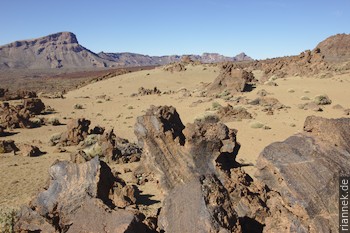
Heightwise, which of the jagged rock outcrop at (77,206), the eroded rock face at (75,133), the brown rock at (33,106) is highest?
the jagged rock outcrop at (77,206)

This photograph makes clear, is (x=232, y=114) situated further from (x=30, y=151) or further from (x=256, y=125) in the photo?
(x=30, y=151)

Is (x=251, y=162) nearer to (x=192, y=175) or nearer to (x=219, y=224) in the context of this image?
(x=192, y=175)

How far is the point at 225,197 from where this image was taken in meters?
6.48

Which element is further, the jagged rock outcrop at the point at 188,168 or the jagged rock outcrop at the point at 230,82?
the jagged rock outcrop at the point at 230,82

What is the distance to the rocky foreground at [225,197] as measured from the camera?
592cm

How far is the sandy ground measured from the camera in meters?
14.6

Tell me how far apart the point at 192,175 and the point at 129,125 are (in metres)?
19.1

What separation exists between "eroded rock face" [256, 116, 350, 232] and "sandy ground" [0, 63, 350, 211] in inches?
241

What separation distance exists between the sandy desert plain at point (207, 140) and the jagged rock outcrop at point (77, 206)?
2.0 inches

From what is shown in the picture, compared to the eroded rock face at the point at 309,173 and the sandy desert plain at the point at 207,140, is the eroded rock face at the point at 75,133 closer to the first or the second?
the sandy desert plain at the point at 207,140

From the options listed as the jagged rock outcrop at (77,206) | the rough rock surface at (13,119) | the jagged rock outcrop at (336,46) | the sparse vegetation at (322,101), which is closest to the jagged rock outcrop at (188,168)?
the jagged rock outcrop at (77,206)

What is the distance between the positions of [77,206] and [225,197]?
2.81 m

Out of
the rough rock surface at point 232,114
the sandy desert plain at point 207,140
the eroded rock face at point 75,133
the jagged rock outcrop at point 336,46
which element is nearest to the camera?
the sandy desert plain at point 207,140

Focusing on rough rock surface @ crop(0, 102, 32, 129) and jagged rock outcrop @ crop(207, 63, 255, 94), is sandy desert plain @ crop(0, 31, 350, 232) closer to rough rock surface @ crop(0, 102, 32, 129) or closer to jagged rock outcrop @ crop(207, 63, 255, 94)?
jagged rock outcrop @ crop(207, 63, 255, 94)
